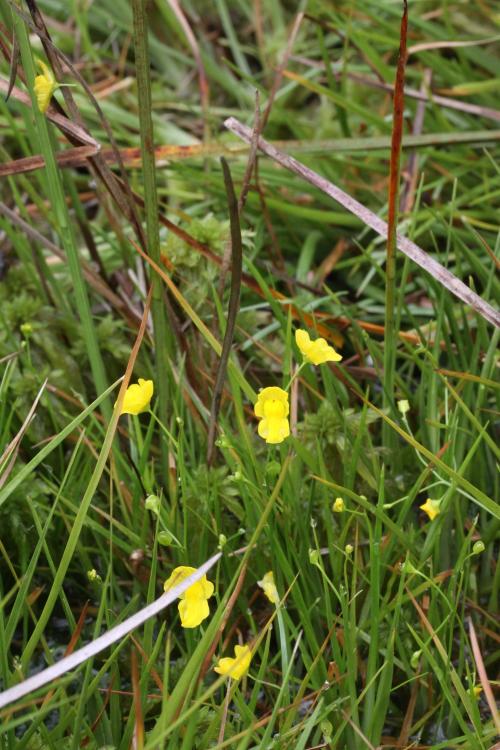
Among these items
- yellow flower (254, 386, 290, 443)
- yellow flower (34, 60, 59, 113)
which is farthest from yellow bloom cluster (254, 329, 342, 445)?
yellow flower (34, 60, 59, 113)

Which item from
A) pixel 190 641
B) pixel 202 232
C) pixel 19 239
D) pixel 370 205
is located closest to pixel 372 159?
pixel 370 205

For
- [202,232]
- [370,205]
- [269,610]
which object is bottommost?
[269,610]

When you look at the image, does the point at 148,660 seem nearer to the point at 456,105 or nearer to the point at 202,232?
the point at 202,232

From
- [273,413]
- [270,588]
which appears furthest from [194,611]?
[273,413]

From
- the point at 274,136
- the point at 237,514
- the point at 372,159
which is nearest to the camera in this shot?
the point at 237,514

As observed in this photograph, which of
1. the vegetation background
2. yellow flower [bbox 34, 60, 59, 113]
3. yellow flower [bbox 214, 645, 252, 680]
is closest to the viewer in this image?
yellow flower [bbox 214, 645, 252, 680]

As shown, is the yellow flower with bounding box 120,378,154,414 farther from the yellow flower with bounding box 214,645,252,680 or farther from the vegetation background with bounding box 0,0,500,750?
the yellow flower with bounding box 214,645,252,680
